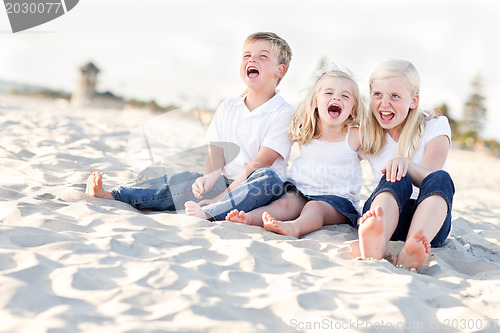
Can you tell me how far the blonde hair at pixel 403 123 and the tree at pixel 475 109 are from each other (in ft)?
124

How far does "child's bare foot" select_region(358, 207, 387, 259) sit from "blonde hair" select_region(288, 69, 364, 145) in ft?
2.94

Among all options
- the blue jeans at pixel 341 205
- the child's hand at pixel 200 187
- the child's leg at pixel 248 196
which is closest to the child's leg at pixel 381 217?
the blue jeans at pixel 341 205

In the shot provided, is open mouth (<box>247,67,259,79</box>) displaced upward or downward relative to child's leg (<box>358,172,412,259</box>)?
upward

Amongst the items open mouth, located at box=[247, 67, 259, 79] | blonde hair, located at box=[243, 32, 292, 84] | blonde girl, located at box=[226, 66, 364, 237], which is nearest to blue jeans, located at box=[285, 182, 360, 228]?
blonde girl, located at box=[226, 66, 364, 237]

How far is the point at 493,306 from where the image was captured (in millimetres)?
1692

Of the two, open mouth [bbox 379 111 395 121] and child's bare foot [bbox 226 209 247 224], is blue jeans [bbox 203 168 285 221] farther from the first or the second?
open mouth [bbox 379 111 395 121]

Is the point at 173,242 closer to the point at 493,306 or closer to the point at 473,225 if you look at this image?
the point at 493,306

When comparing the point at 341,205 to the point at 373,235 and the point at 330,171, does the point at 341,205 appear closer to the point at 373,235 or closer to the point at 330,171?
the point at 330,171

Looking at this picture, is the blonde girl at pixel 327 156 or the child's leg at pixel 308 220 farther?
the blonde girl at pixel 327 156

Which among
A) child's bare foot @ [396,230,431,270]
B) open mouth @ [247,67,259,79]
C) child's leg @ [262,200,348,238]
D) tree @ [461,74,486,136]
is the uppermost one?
open mouth @ [247,67,259,79]

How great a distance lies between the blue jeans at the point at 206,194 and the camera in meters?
2.65

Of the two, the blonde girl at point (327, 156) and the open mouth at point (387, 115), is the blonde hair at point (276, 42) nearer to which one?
the blonde girl at point (327, 156)

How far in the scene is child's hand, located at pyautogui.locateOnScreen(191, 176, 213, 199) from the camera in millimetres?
2854

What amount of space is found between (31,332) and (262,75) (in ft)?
7.22
